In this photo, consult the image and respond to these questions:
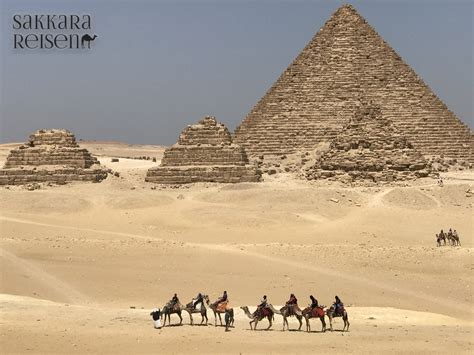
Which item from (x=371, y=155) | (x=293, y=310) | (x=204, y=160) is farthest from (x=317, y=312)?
(x=204, y=160)

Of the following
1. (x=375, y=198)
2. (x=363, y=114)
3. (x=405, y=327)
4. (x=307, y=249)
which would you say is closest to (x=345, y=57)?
(x=363, y=114)

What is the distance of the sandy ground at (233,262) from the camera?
12641 millimetres

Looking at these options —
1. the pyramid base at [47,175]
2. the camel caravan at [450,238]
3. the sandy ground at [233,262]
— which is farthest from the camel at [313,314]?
the pyramid base at [47,175]

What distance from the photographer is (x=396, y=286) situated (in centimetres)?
1816

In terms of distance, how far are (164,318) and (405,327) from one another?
385 centimetres

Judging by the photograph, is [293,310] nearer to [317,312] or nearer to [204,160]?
[317,312]

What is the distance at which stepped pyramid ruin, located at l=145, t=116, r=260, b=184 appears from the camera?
34531mm

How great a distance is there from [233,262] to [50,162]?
52.5ft

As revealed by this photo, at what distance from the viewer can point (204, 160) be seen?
115ft

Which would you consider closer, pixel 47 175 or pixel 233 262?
pixel 233 262

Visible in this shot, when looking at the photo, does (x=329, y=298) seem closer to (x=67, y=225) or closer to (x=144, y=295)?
(x=144, y=295)

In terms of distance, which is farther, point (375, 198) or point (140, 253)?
point (375, 198)

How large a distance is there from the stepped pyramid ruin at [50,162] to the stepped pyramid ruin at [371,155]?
30.1 feet

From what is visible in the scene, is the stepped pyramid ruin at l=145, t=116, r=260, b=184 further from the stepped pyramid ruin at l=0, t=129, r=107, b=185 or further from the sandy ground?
the stepped pyramid ruin at l=0, t=129, r=107, b=185
